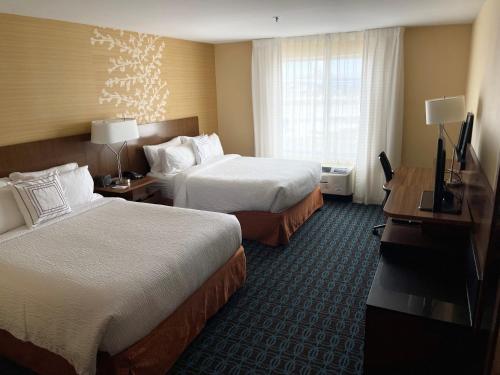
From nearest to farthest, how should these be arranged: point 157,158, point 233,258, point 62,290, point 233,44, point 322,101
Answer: point 62,290 → point 233,258 → point 157,158 → point 322,101 → point 233,44

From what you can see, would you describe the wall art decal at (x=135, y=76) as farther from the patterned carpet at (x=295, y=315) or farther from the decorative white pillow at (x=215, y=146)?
the patterned carpet at (x=295, y=315)

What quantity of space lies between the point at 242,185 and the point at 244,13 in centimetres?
175

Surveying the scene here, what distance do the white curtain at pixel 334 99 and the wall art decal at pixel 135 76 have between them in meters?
1.54

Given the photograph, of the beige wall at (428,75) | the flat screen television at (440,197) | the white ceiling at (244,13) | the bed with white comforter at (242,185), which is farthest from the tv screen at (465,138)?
the beige wall at (428,75)

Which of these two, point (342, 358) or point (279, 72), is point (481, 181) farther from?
point (279, 72)

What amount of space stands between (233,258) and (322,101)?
10.7 ft

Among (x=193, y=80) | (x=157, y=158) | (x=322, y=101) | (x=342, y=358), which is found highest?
(x=193, y=80)

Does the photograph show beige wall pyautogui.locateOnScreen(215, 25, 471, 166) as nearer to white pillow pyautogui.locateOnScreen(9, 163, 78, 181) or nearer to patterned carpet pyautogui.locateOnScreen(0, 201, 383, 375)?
patterned carpet pyautogui.locateOnScreen(0, 201, 383, 375)

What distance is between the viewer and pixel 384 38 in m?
4.70

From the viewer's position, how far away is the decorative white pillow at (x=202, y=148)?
16.2 feet

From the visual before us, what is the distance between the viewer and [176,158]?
4570mm

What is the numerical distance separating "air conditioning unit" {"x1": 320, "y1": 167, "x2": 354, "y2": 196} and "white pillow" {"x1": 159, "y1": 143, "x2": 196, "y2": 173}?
197 centimetres

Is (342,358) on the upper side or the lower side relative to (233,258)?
lower

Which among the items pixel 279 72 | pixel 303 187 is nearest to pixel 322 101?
pixel 279 72
